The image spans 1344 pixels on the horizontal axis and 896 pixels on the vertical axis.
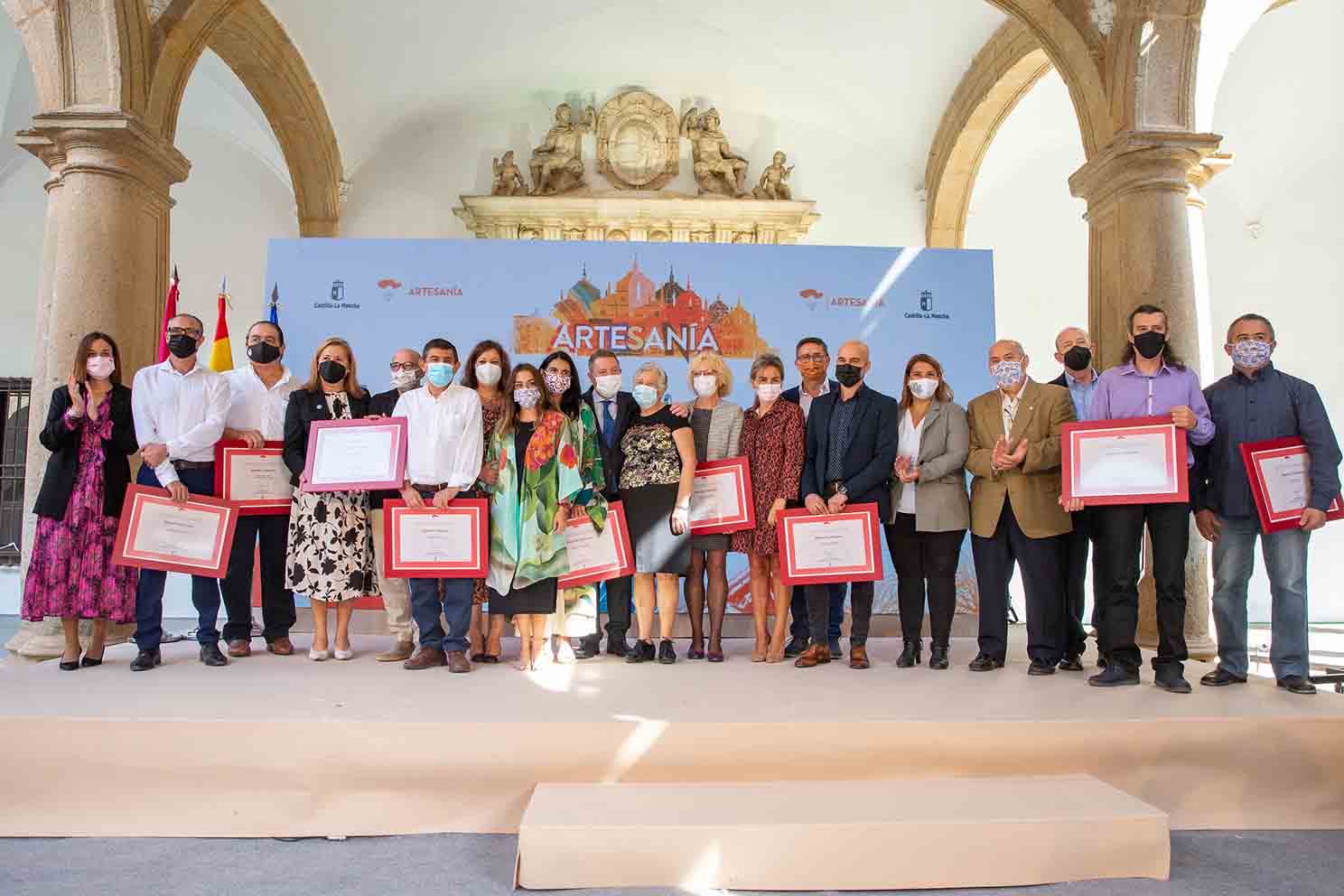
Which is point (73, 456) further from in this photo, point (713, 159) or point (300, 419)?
point (713, 159)

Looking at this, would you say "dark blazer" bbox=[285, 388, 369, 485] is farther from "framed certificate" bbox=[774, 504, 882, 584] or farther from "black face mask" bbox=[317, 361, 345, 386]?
"framed certificate" bbox=[774, 504, 882, 584]

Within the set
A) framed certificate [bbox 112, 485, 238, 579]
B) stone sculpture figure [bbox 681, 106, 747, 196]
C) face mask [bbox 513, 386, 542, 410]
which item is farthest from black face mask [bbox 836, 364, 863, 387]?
stone sculpture figure [bbox 681, 106, 747, 196]

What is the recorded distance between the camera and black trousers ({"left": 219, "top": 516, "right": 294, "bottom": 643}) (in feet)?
17.7

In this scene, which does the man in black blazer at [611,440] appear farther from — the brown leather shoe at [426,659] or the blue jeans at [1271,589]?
the blue jeans at [1271,589]

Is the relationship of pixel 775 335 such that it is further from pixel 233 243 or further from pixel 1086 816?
pixel 233 243

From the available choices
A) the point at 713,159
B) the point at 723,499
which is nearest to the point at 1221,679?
the point at 723,499

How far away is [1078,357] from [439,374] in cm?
315

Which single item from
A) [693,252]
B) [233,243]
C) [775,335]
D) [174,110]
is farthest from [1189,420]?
[233,243]

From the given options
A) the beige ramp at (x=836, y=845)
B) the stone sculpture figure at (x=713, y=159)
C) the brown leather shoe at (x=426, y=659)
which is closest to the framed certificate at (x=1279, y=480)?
the beige ramp at (x=836, y=845)

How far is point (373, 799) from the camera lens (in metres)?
3.68

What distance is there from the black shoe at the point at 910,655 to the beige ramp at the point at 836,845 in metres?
1.89

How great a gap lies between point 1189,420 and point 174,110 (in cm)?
625

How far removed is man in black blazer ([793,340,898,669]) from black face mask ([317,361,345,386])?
228 centimetres

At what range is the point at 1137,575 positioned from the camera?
484cm
